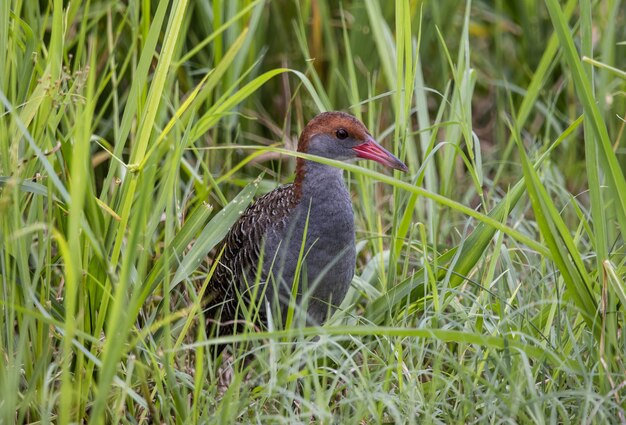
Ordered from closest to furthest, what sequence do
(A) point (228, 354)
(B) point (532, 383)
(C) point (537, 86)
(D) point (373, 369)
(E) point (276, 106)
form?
1. (B) point (532, 383)
2. (D) point (373, 369)
3. (C) point (537, 86)
4. (A) point (228, 354)
5. (E) point (276, 106)

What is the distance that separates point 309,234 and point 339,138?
1.21 feet

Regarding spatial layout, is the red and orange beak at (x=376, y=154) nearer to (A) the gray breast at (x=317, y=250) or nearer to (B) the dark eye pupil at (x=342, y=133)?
(B) the dark eye pupil at (x=342, y=133)

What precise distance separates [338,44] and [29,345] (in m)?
2.73

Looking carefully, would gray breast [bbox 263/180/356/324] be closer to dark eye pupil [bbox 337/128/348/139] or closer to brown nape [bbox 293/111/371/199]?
brown nape [bbox 293/111/371/199]

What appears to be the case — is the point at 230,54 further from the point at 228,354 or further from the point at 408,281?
the point at 228,354

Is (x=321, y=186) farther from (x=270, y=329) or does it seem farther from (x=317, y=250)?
(x=270, y=329)

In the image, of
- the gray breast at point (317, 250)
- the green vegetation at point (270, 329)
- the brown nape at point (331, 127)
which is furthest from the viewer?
the brown nape at point (331, 127)

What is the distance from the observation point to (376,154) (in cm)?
344

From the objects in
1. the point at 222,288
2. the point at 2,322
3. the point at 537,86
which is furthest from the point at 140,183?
the point at 537,86

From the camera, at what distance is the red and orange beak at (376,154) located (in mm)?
3348

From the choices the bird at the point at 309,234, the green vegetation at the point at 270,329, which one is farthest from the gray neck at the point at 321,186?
the green vegetation at the point at 270,329

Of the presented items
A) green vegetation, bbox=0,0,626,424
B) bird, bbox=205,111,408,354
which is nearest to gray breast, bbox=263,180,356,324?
bird, bbox=205,111,408,354

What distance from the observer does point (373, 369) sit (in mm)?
3082

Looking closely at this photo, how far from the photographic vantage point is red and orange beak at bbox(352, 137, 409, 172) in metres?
3.35
